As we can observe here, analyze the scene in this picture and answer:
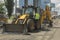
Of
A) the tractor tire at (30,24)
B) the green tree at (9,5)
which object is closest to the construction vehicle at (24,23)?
the tractor tire at (30,24)

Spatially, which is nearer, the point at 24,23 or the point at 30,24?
the point at 24,23

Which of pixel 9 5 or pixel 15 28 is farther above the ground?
pixel 9 5

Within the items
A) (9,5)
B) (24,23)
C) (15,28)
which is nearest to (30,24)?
(24,23)

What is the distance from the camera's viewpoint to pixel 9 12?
169 ft

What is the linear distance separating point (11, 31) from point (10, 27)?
381 mm

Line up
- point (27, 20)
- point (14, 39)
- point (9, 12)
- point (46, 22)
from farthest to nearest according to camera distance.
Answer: point (9, 12) < point (46, 22) < point (27, 20) < point (14, 39)

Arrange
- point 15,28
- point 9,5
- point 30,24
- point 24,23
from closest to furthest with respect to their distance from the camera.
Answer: point 15,28
point 24,23
point 30,24
point 9,5

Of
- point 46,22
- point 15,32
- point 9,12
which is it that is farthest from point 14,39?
point 9,12

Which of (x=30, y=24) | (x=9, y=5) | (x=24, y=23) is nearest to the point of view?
(x=24, y=23)

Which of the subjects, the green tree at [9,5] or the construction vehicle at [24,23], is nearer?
the construction vehicle at [24,23]

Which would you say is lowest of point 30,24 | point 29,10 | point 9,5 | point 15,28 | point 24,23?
point 15,28

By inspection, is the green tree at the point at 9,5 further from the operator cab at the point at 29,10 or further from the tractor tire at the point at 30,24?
the tractor tire at the point at 30,24

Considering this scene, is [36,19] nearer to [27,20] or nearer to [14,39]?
Result: [27,20]

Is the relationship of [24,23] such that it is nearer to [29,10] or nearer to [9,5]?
[29,10]
